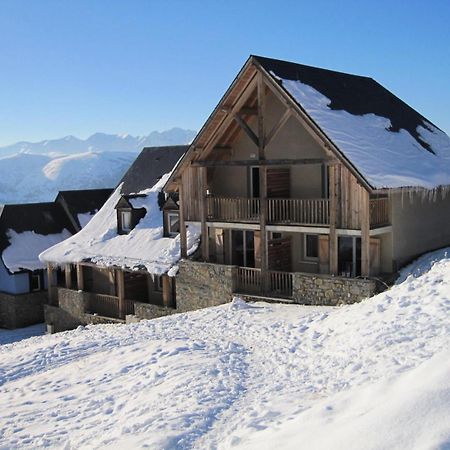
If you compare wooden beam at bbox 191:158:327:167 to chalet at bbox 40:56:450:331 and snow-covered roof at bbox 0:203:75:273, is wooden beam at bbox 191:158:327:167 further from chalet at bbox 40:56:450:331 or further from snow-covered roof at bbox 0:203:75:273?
snow-covered roof at bbox 0:203:75:273

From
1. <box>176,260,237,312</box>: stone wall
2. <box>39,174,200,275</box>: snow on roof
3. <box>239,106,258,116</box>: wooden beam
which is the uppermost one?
<box>239,106,258,116</box>: wooden beam

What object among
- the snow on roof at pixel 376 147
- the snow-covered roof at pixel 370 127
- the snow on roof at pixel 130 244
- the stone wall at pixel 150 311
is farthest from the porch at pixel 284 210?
the stone wall at pixel 150 311

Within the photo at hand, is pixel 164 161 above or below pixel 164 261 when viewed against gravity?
above

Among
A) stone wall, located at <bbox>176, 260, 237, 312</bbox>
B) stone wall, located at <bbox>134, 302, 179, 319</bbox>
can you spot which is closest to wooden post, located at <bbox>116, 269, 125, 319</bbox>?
stone wall, located at <bbox>134, 302, 179, 319</bbox>

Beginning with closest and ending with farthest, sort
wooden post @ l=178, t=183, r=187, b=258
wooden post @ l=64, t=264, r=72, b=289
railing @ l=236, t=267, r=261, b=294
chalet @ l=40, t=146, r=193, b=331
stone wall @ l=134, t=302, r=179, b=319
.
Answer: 1. railing @ l=236, t=267, r=261, b=294
2. wooden post @ l=178, t=183, r=187, b=258
3. stone wall @ l=134, t=302, r=179, b=319
4. chalet @ l=40, t=146, r=193, b=331
5. wooden post @ l=64, t=264, r=72, b=289

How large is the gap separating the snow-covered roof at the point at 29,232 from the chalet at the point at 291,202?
5392 mm

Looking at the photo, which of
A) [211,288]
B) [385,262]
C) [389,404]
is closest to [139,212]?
[211,288]

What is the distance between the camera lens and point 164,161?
104 feet

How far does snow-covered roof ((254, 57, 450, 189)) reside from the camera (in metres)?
19.5

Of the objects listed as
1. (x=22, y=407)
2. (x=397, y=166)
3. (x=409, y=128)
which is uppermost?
(x=409, y=128)

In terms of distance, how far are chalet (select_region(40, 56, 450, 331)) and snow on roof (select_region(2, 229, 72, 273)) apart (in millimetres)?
4997

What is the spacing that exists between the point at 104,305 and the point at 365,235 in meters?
14.0

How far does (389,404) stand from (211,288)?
14818 mm

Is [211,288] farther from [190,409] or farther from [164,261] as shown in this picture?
[190,409]
